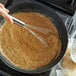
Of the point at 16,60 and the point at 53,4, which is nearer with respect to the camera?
the point at 16,60

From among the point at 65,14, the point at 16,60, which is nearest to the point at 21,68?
the point at 16,60

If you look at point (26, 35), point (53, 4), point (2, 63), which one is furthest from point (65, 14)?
point (2, 63)

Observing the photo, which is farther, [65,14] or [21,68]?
[65,14]

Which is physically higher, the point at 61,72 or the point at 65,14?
the point at 65,14

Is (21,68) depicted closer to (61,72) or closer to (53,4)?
(61,72)

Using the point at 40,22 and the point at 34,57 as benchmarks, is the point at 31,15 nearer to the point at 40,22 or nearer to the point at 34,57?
the point at 40,22

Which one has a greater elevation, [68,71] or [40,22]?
[40,22]
